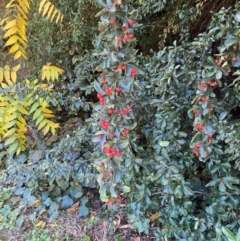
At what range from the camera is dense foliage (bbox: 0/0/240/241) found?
1426 mm

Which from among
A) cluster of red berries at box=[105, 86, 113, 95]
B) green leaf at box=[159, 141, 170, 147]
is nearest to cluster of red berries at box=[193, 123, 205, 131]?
green leaf at box=[159, 141, 170, 147]

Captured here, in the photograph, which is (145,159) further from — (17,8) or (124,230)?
(17,8)

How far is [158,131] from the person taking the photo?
1.73m

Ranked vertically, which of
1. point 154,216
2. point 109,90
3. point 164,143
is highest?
point 109,90

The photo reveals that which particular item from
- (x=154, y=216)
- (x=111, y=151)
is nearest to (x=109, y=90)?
(x=111, y=151)

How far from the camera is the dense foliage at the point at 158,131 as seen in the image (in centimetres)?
143

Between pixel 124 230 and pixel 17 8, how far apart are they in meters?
1.40

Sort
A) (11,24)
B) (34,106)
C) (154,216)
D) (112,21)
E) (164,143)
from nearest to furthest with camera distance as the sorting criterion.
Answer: (112,21)
(164,143)
(11,24)
(154,216)
(34,106)

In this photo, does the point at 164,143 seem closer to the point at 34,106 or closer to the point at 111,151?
the point at 111,151

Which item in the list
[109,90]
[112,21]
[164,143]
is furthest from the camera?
[164,143]

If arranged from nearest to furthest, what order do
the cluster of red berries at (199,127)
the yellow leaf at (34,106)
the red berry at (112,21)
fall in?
the red berry at (112,21) < the cluster of red berries at (199,127) < the yellow leaf at (34,106)

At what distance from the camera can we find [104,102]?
1457 millimetres

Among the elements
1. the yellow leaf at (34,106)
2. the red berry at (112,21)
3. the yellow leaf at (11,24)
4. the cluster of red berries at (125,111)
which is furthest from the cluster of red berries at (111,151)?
the yellow leaf at (11,24)

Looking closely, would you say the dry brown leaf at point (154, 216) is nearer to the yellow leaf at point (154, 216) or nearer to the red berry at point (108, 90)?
the yellow leaf at point (154, 216)
